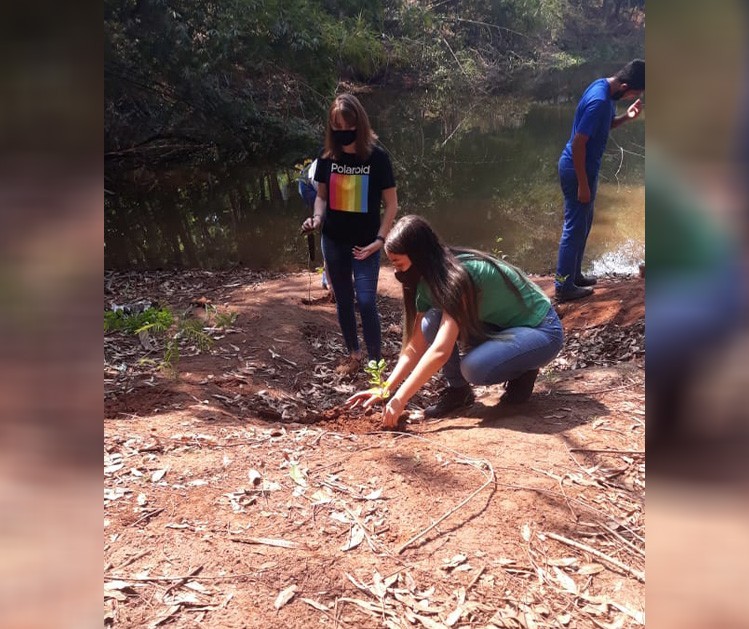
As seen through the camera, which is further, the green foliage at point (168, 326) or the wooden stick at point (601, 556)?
the green foliage at point (168, 326)

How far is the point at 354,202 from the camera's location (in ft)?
13.1

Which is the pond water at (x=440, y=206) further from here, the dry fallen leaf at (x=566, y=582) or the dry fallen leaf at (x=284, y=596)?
the dry fallen leaf at (x=284, y=596)

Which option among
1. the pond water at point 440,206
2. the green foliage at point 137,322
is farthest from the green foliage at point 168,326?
the pond water at point 440,206

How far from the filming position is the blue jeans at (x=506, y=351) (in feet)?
10.5

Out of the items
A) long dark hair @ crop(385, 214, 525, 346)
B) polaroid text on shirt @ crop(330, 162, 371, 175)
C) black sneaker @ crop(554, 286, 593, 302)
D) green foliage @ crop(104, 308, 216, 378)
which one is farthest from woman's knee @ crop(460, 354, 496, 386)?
black sneaker @ crop(554, 286, 593, 302)

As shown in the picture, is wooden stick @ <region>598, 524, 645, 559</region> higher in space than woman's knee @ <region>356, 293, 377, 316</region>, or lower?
lower

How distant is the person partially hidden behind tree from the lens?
5.02 meters

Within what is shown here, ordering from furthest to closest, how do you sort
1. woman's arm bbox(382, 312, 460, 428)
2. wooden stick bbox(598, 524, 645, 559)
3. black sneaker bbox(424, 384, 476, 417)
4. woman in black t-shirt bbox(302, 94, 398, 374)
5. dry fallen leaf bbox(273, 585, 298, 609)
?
woman in black t-shirt bbox(302, 94, 398, 374), black sneaker bbox(424, 384, 476, 417), woman's arm bbox(382, 312, 460, 428), wooden stick bbox(598, 524, 645, 559), dry fallen leaf bbox(273, 585, 298, 609)

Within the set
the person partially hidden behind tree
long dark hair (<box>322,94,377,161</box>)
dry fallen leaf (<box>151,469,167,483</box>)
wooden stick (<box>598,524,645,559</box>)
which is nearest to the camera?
wooden stick (<box>598,524,645,559</box>)

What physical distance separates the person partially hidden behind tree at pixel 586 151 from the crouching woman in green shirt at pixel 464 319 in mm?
2363

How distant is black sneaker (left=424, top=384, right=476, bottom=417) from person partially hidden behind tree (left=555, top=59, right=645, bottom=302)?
2608 millimetres

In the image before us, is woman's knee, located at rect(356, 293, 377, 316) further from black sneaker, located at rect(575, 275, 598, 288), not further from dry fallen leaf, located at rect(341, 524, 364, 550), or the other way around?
black sneaker, located at rect(575, 275, 598, 288)

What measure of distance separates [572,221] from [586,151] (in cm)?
61

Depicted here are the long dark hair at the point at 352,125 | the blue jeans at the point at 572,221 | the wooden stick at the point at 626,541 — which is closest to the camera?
the wooden stick at the point at 626,541
